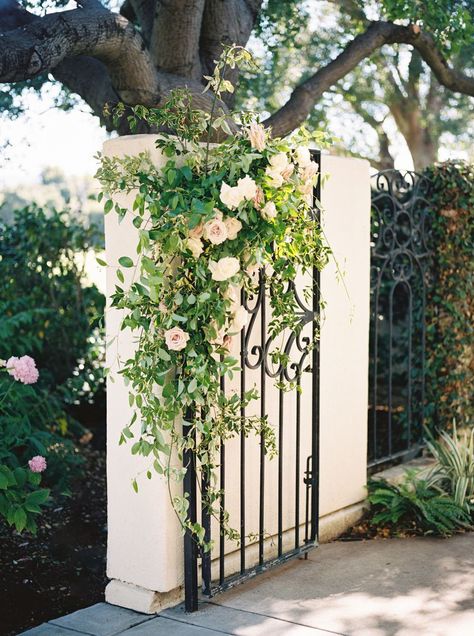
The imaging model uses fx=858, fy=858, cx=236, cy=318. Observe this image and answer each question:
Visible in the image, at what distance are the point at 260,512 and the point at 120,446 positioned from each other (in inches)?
29.8

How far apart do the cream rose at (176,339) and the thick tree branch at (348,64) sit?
315 centimetres

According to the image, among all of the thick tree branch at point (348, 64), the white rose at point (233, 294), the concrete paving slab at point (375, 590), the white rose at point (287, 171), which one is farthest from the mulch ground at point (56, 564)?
the thick tree branch at point (348, 64)

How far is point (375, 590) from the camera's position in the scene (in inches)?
155

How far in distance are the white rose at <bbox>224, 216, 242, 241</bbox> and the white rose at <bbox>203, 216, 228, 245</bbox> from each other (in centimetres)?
6

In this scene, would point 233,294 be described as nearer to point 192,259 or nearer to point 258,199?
point 192,259

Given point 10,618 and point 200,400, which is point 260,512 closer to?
point 200,400

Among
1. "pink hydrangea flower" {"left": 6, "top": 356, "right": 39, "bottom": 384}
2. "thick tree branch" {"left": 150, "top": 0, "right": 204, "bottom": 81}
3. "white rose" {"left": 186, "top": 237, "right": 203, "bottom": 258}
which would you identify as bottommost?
"pink hydrangea flower" {"left": 6, "top": 356, "right": 39, "bottom": 384}

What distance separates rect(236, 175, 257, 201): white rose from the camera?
10.9ft

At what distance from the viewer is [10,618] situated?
13.1 ft

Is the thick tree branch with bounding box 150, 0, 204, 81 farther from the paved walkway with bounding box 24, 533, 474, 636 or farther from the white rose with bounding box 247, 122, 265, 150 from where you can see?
the paved walkway with bounding box 24, 533, 474, 636

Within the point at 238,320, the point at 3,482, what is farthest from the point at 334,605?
the point at 3,482

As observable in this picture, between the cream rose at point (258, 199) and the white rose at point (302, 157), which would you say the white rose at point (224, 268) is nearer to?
the cream rose at point (258, 199)

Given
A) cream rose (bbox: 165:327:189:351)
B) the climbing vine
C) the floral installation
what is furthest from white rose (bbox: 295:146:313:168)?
the climbing vine

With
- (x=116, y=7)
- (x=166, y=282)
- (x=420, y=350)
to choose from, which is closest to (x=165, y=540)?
(x=166, y=282)
